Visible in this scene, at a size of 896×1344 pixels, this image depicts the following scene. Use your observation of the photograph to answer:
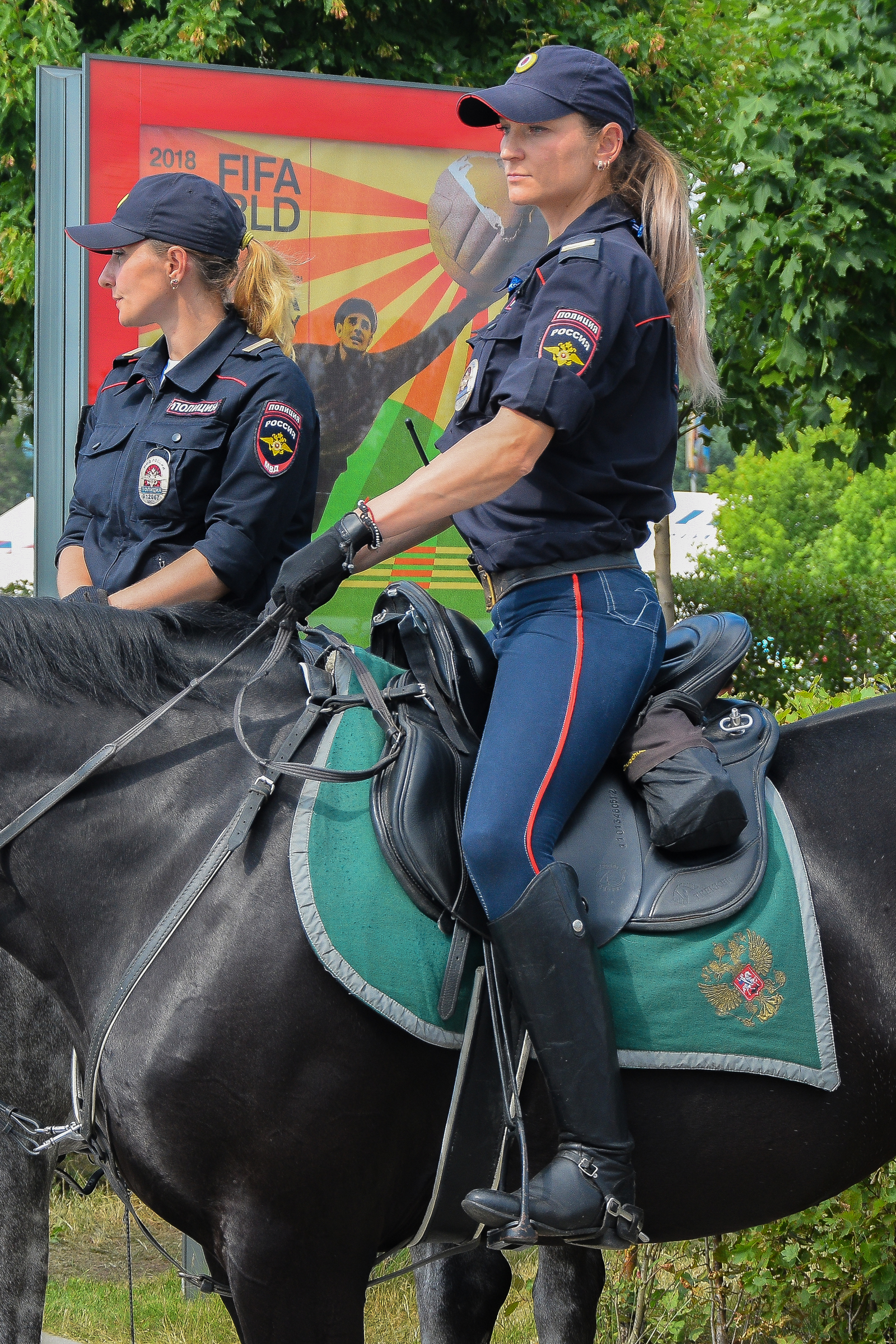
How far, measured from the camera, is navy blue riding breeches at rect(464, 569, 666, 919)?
2.21 m

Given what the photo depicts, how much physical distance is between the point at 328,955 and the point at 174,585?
1094 millimetres

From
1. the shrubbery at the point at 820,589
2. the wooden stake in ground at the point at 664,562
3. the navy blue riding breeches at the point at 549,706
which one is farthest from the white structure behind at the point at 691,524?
the navy blue riding breeches at the point at 549,706

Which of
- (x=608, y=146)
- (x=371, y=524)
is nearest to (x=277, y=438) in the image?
(x=371, y=524)

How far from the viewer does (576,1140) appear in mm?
2195

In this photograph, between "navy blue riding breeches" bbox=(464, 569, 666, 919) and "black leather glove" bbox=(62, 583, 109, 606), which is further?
"black leather glove" bbox=(62, 583, 109, 606)

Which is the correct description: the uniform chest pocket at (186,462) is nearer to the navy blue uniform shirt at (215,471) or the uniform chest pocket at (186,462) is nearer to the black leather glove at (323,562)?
the navy blue uniform shirt at (215,471)

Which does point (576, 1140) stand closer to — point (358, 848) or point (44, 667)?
point (358, 848)

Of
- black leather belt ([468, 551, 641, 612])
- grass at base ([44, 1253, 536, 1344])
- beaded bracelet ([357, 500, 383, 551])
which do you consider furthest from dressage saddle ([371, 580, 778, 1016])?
grass at base ([44, 1253, 536, 1344])

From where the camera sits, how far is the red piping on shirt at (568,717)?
2.22m

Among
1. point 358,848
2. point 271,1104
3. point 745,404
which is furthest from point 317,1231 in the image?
point 745,404

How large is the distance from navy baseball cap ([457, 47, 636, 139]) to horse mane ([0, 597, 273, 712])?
1134 millimetres

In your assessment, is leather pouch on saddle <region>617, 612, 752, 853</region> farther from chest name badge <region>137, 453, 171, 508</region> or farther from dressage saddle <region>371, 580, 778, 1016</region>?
chest name badge <region>137, 453, 171, 508</region>

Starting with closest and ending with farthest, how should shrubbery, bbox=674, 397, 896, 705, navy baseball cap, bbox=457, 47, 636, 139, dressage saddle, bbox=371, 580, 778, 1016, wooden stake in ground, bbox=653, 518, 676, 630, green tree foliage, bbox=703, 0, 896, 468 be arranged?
dressage saddle, bbox=371, 580, 778, 1016, navy baseball cap, bbox=457, 47, 636, 139, green tree foliage, bbox=703, 0, 896, 468, shrubbery, bbox=674, 397, 896, 705, wooden stake in ground, bbox=653, 518, 676, 630

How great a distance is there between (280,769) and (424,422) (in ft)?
9.96
